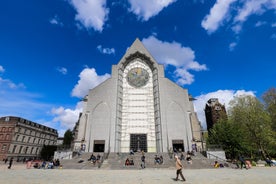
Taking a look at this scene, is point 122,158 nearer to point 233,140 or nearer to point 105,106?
point 105,106

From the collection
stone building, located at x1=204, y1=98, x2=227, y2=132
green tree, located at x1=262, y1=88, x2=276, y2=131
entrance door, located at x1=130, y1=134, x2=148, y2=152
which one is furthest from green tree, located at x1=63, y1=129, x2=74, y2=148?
stone building, located at x1=204, y1=98, x2=227, y2=132

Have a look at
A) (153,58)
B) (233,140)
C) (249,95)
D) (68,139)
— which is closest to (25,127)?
(68,139)

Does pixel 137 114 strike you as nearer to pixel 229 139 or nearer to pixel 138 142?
pixel 138 142

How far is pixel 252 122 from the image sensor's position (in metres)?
29.9

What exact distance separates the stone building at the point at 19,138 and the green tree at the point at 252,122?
57.1 metres

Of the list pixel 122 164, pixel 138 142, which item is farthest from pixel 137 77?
pixel 122 164

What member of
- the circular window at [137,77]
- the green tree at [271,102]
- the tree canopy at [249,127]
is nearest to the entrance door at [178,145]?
the tree canopy at [249,127]

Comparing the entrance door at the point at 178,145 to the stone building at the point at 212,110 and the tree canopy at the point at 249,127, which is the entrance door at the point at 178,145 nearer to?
the tree canopy at the point at 249,127

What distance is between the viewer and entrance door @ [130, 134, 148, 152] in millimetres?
33809

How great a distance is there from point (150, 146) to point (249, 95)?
22.5 m

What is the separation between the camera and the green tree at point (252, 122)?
29141mm

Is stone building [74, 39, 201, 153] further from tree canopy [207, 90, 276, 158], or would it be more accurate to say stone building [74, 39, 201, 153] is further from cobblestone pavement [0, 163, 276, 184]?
cobblestone pavement [0, 163, 276, 184]

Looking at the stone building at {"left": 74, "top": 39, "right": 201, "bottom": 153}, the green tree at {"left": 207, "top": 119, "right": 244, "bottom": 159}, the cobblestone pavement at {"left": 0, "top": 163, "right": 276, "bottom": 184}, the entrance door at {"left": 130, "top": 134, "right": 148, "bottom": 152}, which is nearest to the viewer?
the cobblestone pavement at {"left": 0, "top": 163, "right": 276, "bottom": 184}

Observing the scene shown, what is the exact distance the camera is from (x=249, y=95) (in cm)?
3209
